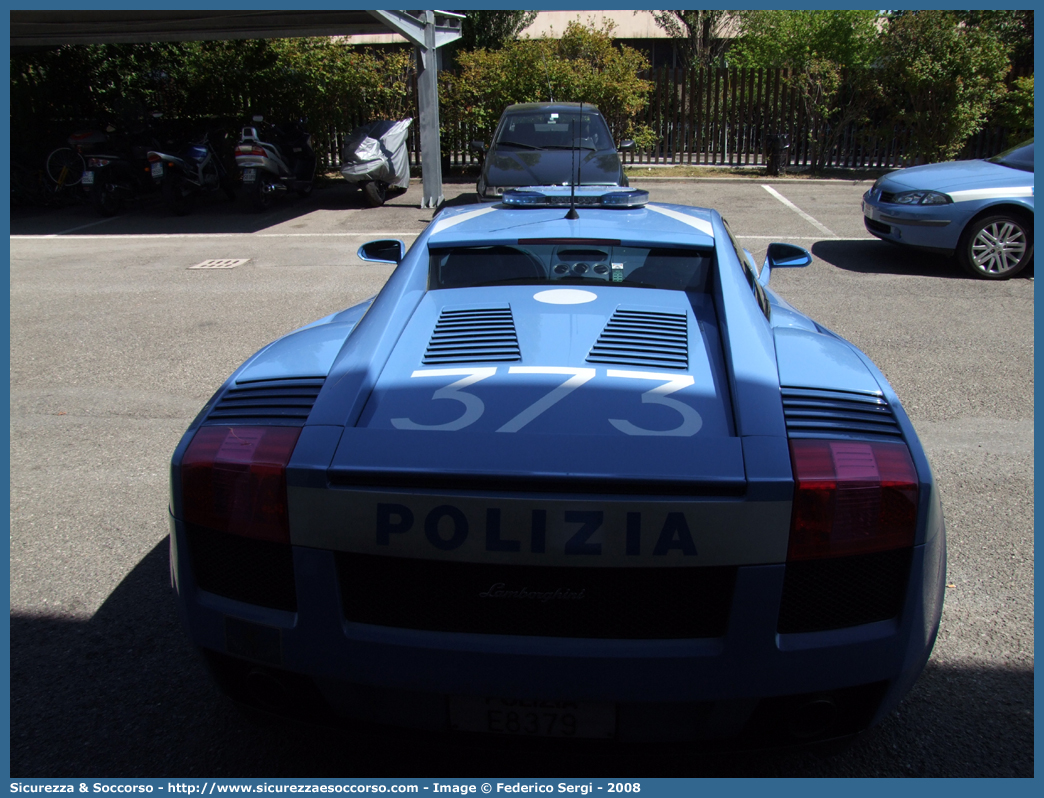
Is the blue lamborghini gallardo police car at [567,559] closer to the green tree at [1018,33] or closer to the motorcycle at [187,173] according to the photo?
the motorcycle at [187,173]

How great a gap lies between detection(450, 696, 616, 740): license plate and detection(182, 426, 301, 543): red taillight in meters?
0.55

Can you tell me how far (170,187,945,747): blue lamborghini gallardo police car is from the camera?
1.65 meters

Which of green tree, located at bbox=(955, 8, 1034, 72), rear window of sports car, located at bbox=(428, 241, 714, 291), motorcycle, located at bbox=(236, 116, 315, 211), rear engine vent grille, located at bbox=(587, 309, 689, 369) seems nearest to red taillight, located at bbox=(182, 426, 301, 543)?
rear engine vent grille, located at bbox=(587, 309, 689, 369)

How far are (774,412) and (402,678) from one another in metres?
1.03

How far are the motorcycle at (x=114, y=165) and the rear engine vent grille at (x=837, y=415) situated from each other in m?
13.3

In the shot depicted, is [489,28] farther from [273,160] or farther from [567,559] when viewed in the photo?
[567,559]

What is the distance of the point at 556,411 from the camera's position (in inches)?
75.3

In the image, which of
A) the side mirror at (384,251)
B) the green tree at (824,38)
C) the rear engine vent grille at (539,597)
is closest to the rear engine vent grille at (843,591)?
the rear engine vent grille at (539,597)

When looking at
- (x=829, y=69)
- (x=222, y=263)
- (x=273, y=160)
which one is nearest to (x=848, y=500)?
(x=222, y=263)

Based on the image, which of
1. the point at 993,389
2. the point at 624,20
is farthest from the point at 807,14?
the point at 993,389

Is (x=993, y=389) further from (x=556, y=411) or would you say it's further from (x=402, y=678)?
(x=402, y=678)

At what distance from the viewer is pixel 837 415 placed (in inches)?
75.7

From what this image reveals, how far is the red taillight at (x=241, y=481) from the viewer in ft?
5.78

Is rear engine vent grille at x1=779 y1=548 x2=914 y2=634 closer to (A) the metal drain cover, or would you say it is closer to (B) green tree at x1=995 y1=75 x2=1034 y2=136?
(A) the metal drain cover
